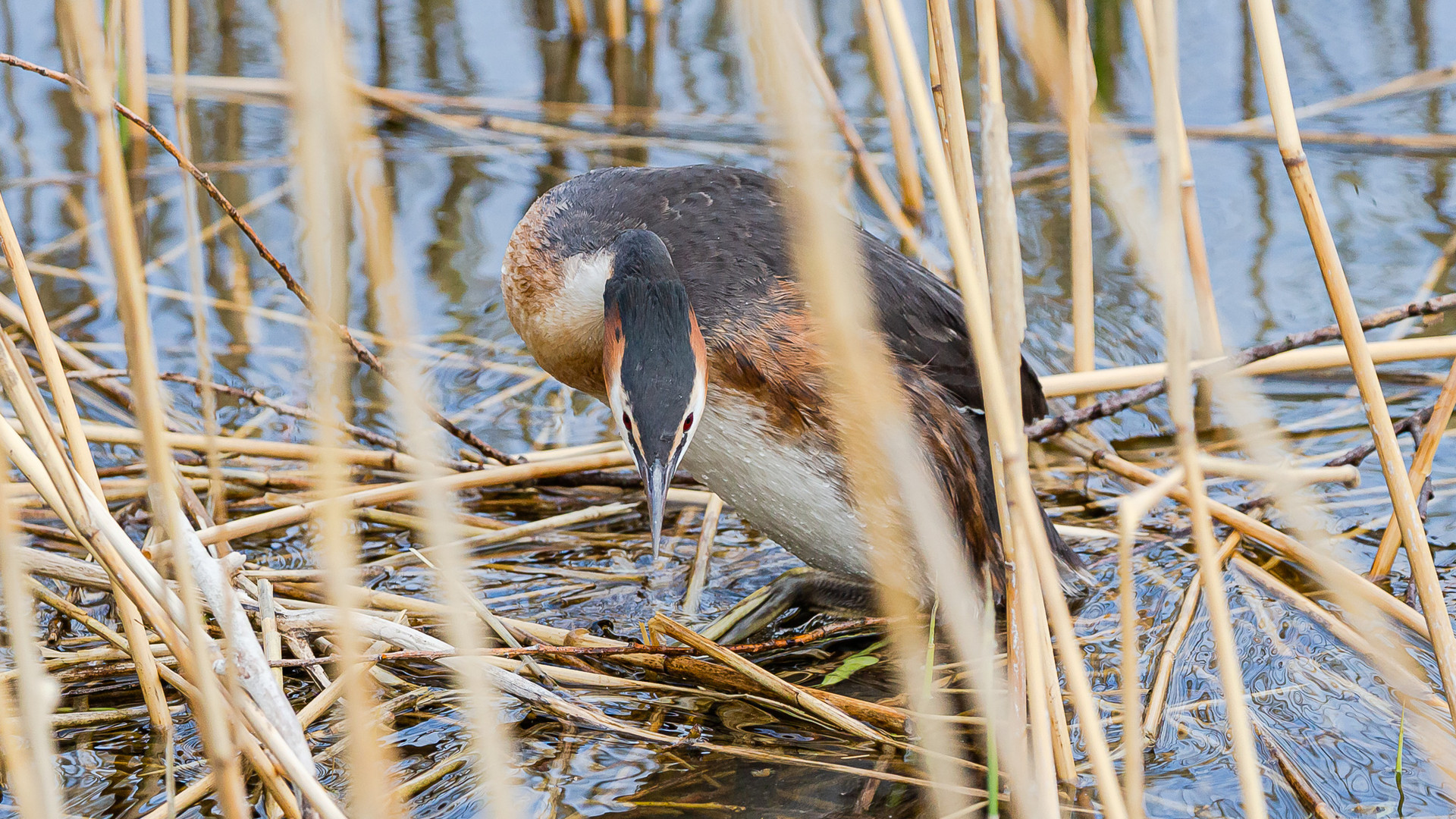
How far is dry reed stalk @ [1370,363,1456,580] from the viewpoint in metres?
3.08

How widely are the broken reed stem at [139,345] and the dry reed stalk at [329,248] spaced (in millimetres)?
173

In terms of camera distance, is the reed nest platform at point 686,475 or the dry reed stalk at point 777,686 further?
the dry reed stalk at point 777,686

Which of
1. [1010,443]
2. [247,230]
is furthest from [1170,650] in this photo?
[247,230]

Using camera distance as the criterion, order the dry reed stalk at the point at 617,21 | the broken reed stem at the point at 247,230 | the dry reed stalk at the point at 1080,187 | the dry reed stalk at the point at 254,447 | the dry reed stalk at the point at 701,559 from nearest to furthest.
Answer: the broken reed stem at the point at 247,230
the dry reed stalk at the point at 1080,187
the dry reed stalk at the point at 701,559
the dry reed stalk at the point at 254,447
the dry reed stalk at the point at 617,21

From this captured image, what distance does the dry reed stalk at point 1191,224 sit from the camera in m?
1.63

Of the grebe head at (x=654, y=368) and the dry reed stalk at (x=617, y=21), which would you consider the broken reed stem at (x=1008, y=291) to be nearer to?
the grebe head at (x=654, y=368)

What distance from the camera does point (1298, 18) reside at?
676cm

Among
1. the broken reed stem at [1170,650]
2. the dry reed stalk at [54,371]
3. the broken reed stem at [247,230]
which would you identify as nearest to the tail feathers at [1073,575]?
the broken reed stem at [1170,650]

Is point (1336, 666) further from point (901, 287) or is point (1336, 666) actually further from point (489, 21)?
point (489, 21)

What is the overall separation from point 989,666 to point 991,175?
0.68 m

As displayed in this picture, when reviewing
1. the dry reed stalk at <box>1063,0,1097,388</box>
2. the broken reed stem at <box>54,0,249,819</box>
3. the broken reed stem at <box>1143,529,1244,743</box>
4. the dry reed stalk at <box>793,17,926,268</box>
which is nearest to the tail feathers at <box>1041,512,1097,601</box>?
the broken reed stem at <box>1143,529,1244,743</box>

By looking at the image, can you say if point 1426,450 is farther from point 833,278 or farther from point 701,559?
point 833,278

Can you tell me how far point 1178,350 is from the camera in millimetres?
1571

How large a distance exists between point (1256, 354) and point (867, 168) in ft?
7.31
